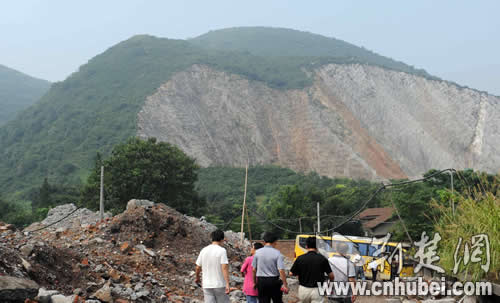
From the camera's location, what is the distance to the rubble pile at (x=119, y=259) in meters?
8.13

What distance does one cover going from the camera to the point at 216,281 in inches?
239

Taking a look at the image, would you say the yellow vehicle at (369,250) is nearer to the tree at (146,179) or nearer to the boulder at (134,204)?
the boulder at (134,204)

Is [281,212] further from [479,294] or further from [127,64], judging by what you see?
[127,64]

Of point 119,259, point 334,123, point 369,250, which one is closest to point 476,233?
point 119,259

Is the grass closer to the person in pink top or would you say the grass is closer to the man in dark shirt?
the man in dark shirt

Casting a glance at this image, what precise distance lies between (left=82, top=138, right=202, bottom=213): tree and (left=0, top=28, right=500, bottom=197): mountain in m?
17.2

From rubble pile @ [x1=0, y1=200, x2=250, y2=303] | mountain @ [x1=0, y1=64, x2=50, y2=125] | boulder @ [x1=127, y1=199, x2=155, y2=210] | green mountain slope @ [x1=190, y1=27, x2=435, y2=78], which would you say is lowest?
rubble pile @ [x1=0, y1=200, x2=250, y2=303]

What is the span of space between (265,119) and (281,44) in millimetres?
78903

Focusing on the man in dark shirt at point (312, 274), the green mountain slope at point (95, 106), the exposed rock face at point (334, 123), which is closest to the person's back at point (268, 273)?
the man in dark shirt at point (312, 274)

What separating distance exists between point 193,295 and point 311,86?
60.5m

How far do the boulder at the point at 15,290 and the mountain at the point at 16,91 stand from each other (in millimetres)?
109260

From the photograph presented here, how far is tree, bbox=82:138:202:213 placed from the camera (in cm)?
2986

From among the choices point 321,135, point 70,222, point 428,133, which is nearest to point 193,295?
point 70,222

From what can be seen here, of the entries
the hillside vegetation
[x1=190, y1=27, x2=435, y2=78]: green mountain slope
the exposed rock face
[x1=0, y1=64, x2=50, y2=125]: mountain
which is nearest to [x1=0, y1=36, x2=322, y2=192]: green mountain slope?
the hillside vegetation
